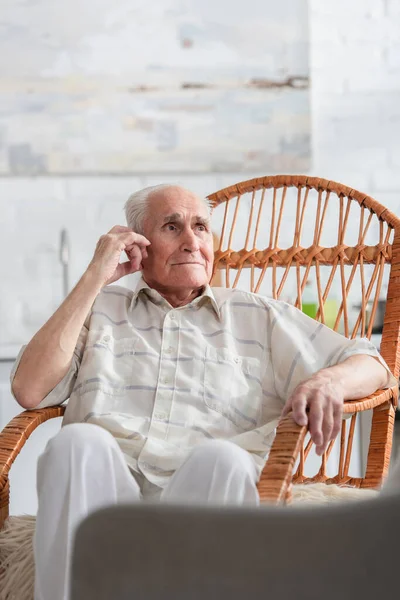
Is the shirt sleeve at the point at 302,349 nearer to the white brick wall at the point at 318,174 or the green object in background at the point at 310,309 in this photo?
the green object in background at the point at 310,309

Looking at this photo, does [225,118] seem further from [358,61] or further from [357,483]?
[357,483]

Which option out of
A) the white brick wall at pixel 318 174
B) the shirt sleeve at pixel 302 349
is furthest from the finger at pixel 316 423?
the white brick wall at pixel 318 174

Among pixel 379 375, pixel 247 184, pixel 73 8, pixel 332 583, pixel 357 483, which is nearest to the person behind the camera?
pixel 332 583

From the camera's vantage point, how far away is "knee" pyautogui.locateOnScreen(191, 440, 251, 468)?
1270 mm

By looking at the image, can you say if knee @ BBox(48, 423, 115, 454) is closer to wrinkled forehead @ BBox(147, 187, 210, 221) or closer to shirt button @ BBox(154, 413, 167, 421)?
shirt button @ BBox(154, 413, 167, 421)

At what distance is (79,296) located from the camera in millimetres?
1683

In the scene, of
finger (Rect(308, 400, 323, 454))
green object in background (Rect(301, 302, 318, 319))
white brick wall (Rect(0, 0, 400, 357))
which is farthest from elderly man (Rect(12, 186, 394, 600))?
white brick wall (Rect(0, 0, 400, 357))

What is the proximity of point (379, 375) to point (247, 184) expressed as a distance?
2.38 feet

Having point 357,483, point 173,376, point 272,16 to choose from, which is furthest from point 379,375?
point 272,16

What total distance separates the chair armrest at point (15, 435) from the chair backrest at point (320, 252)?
632mm

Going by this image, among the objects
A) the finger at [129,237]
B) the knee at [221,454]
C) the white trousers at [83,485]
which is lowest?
the white trousers at [83,485]

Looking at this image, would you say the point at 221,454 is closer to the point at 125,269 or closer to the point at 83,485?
the point at 83,485

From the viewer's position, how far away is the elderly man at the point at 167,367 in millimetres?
1381

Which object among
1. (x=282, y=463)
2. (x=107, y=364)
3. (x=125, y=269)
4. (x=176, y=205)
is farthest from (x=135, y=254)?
(x=282, y=463)
